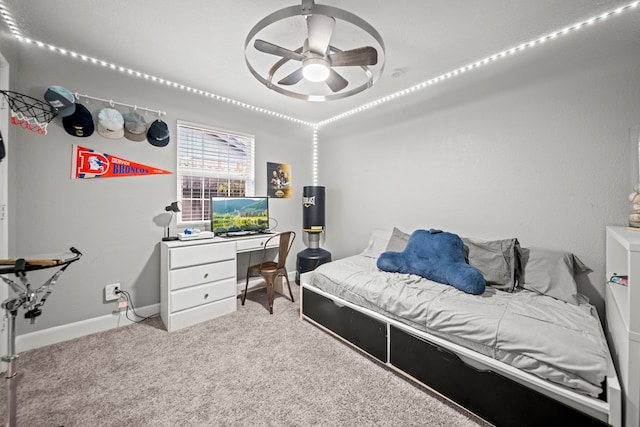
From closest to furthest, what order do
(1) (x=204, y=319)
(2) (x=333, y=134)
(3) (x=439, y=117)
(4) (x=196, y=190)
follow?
(1) (x=204, y=319), (3) (x=439, y=117), (4) (x=196, y=190), (2) (x=333, y=134)

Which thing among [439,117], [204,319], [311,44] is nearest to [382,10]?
[311,44]

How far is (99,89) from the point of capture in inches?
91.3

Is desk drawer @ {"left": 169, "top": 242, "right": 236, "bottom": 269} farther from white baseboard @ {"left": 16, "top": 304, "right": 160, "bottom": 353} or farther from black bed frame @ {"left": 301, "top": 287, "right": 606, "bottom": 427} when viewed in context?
black bed frame @ {"left": 301, "top": 287, "right": 606, "bottom": 427}

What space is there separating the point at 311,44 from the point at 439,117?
6.00 feet

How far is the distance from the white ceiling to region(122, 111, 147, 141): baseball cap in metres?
0.45

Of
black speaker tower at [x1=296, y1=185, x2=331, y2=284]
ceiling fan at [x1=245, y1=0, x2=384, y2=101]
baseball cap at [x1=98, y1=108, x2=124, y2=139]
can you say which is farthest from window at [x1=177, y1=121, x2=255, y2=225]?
ceiling fan at [x1=245, y1=0, x2=384, y2=101]

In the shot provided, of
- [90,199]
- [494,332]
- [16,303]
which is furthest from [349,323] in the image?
[90,199]

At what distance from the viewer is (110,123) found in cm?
229

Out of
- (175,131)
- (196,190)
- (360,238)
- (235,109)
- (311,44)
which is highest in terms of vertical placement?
(235,109)

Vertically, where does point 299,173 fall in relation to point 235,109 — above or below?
below

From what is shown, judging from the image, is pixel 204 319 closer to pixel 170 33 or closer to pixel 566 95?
pixel 170 33

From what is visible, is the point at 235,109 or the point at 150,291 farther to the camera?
the point at 235,109

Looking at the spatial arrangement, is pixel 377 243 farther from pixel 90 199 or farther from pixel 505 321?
pixel 90 199

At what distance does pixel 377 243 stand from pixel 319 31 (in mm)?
2336
